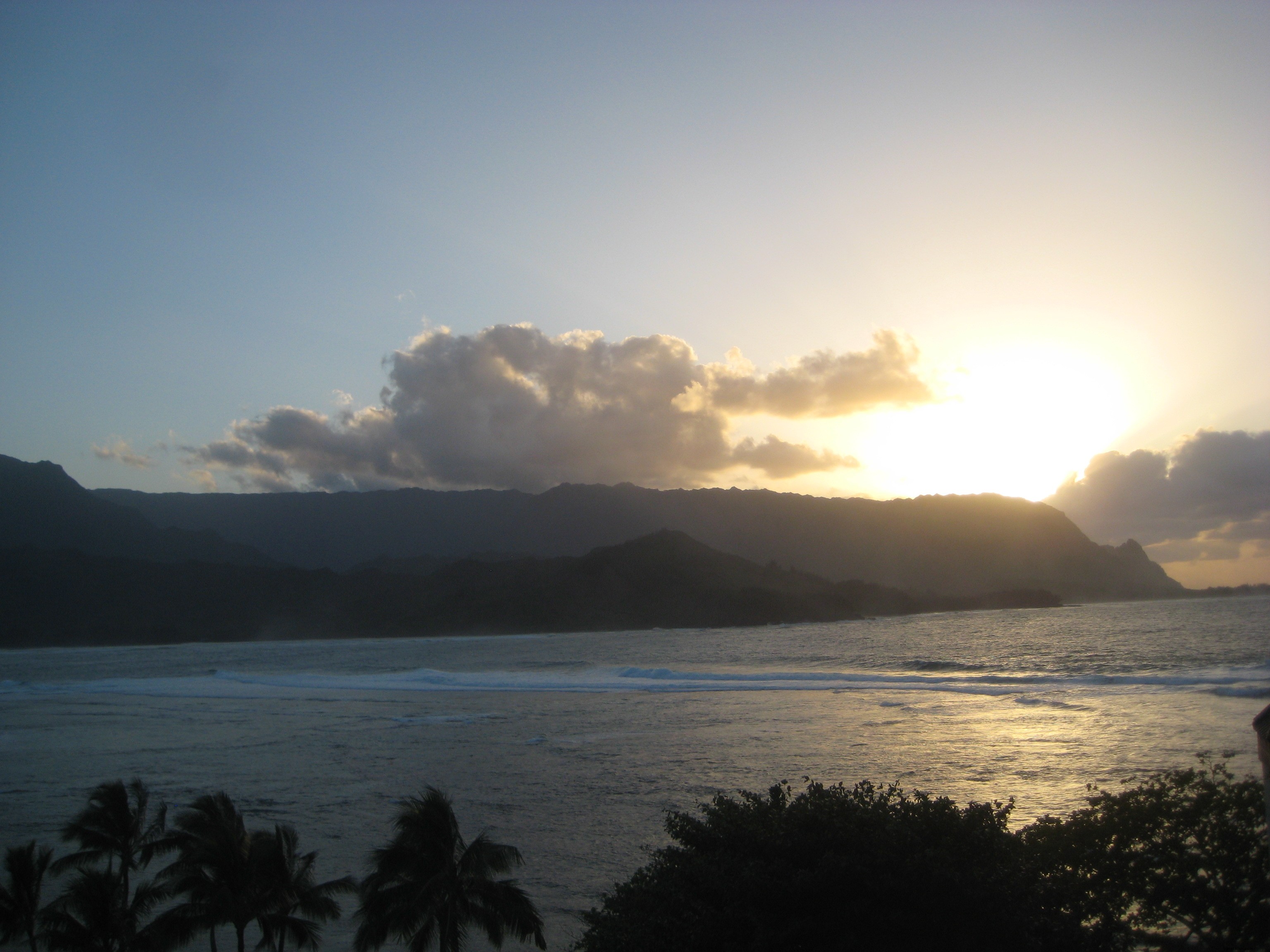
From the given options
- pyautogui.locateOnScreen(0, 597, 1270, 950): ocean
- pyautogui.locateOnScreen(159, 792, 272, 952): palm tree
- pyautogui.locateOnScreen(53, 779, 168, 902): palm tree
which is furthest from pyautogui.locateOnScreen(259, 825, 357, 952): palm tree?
pyautogui.locateOnScreen(53, 779, 168, 902): palm tree

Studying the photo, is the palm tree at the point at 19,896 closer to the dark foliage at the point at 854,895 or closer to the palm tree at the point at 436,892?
the palm tree at the point at 436,892

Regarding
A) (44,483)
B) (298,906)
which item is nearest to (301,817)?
(298,906)

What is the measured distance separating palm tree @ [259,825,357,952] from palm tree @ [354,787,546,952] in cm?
88

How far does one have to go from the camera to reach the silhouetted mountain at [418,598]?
13712 cm

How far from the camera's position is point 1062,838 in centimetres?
880

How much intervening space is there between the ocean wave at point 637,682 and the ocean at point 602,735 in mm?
323

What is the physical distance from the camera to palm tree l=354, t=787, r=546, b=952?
9.98 m

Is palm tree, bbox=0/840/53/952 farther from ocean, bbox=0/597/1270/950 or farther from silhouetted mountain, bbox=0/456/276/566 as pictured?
silhouetted mountain, bbox=0/456/276/566

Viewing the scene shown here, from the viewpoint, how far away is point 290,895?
11.0 meters

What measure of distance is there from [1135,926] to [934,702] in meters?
29.0

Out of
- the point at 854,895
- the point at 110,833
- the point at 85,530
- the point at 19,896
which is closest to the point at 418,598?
the point at 85,530

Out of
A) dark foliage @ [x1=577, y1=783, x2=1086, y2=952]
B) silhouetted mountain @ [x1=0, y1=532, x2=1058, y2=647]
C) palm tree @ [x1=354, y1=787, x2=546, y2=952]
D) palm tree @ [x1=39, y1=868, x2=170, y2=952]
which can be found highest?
dark foliage @ [x1=577, y1=783, x2=1086, y2=952]

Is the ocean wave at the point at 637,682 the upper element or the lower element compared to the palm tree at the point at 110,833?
lower

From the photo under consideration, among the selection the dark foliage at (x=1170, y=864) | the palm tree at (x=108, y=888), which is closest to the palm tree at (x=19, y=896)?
the palm tree at (x=108, y=888)
